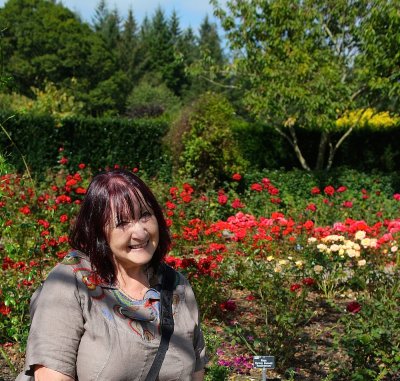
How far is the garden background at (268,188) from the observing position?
3.58 metres

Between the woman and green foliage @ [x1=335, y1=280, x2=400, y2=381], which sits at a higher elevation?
A: the woman

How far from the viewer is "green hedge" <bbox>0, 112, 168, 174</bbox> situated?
11.3 meters

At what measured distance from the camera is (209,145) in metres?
10.1

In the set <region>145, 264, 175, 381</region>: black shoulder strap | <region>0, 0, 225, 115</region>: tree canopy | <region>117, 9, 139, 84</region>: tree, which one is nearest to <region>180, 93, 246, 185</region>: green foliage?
<region>145, 264, 175, 381</region>: black shoulder strap

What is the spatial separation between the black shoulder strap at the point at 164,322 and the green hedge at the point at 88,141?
9.56 m

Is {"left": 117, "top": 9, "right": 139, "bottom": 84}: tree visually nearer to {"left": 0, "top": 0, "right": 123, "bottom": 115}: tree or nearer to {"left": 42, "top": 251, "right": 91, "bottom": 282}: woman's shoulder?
{"left": 0, "top": 0, "right": 123, "bottom": 115}: tree

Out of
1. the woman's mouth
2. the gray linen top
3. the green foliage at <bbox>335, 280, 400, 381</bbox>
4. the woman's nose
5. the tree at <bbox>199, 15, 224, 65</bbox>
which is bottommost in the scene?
the green foliage at <bbox>335, 280, 400, 381</bbox>

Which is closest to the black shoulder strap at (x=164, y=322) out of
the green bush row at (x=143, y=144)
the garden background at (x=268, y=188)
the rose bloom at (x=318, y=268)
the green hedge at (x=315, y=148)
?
the garden background at (x=268, y=188)

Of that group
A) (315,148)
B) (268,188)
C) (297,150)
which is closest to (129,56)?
(315,148)

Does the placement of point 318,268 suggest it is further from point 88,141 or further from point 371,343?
point 88,141

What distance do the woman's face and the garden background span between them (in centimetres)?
131

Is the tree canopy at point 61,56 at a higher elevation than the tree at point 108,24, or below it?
below

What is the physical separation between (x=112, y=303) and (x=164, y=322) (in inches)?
5.5

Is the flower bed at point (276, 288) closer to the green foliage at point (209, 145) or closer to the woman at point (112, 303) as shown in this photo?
the woman at point (112, 303)
